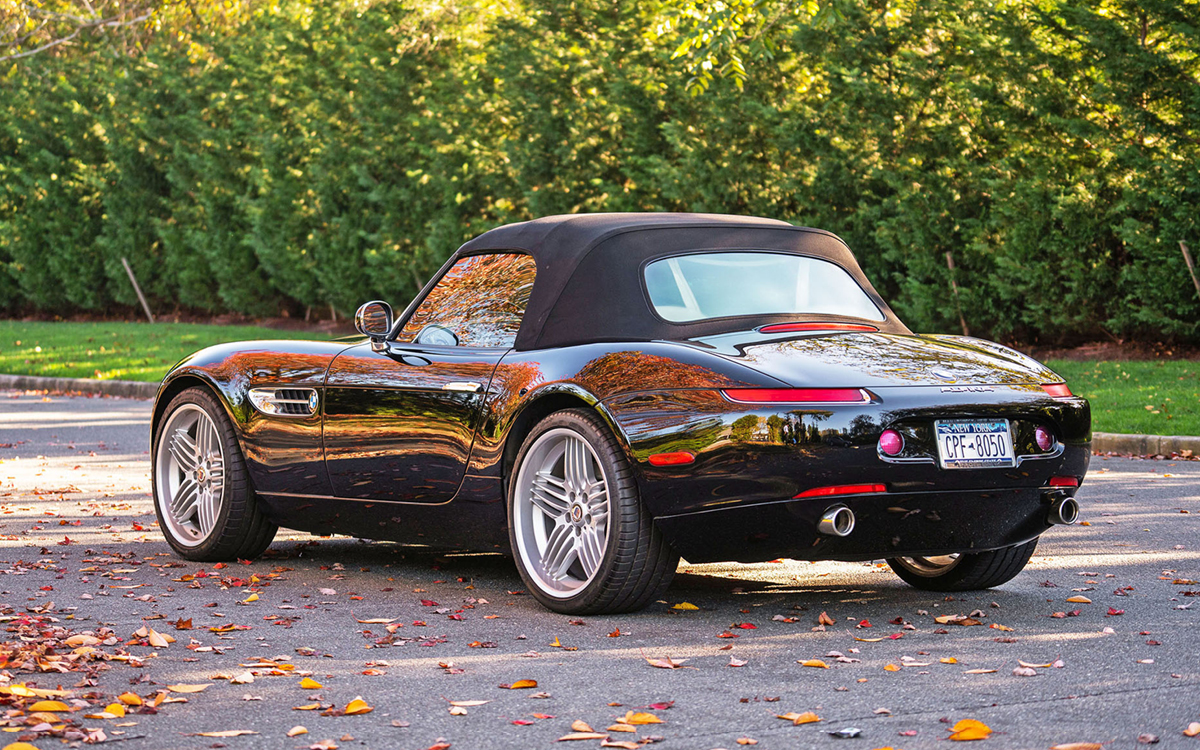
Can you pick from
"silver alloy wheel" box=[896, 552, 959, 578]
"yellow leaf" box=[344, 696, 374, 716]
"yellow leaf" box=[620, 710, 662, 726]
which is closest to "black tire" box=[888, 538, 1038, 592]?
"silver alloy wheel" box=[896, 552, 959, 578]

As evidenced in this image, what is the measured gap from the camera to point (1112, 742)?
391 cm

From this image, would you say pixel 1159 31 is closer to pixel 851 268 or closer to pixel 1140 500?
pixel 1140 500

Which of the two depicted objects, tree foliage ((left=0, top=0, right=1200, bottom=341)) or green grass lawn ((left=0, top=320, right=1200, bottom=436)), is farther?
tree foliage ((left=0, top=0, right=1200, bottom=341))

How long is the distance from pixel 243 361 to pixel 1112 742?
14.5ft

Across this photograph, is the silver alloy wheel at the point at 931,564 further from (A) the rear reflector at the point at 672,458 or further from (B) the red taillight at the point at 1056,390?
(A) the rear reflector at the point at 672,458

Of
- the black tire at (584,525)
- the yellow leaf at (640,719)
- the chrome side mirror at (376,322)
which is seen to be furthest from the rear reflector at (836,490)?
the chrome side mirror at (376,322)

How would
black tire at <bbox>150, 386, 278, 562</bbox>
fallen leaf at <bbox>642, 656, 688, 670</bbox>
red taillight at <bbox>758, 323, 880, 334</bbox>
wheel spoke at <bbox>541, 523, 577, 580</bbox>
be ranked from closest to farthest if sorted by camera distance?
fallen leaf at <bbox>642, 656, 688, 670</bbox>, wheel spoke at <bbox>541, 523, 577, 580</bbox>, red taillight at <bbox>758, 323, 880, 334</bbox>, black tire at <bbox>150, 386, 278, 562</bbox>

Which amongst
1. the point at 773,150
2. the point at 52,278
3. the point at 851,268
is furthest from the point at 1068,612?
the point at 52,278

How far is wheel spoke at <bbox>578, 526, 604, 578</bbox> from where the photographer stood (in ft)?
18.7

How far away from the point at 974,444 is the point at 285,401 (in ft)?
9.88

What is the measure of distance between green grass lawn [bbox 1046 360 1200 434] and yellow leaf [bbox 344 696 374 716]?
367 inches

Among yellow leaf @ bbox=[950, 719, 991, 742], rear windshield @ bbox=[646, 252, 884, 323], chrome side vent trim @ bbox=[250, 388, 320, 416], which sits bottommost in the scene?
yellow leaf @ bbox=[950, 719, 991, 742]

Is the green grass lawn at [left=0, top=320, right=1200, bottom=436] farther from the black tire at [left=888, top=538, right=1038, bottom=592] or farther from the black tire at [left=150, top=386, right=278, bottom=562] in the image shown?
the black tire at [left=150, top=386, right=278, bottom=562]

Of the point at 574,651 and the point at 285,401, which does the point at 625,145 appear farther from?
the point at 574,651
